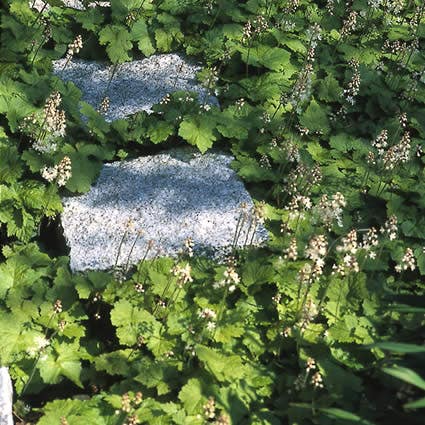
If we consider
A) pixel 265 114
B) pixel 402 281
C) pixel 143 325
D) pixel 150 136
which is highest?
pixel 265 114

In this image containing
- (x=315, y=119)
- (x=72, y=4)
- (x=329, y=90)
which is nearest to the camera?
(x=315, y=119)

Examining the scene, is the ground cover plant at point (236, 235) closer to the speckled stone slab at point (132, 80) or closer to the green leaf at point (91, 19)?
the green leaf at point (91, 19)

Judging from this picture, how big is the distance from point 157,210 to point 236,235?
652 mm

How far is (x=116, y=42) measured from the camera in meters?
6.80

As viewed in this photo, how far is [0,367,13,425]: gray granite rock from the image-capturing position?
4027mm

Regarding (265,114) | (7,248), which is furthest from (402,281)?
(7,248)

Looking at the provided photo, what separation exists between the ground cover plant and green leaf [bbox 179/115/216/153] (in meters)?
0.01

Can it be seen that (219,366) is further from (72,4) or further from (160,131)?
(72,4)

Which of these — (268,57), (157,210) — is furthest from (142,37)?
(157,210)

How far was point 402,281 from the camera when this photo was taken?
522cm

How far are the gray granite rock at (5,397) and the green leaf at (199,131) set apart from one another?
2.38 metres

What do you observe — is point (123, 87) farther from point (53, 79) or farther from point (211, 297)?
point (211, 297)

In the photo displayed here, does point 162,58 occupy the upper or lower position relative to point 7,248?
upper

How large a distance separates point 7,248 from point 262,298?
5.91 ft
